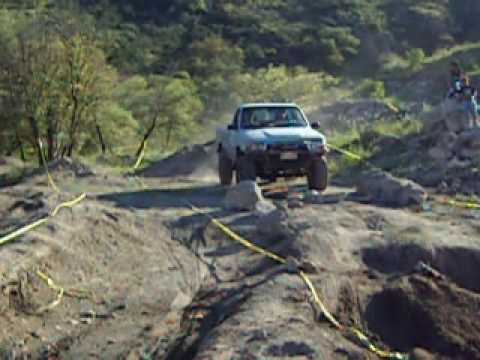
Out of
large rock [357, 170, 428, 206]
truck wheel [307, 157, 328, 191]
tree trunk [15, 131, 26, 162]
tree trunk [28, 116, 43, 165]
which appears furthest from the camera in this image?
tree trunk [15, 131, 26, 162]

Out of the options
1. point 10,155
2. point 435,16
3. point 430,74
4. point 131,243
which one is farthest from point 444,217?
point 435,16

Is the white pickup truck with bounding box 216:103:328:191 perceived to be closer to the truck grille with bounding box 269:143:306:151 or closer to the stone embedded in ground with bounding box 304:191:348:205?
the truck grille with bounding box 269:143:306:151

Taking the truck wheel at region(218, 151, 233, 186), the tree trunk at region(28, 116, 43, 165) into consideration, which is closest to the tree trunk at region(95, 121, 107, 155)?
the tree trunk at region(28, 116, 43, 165)

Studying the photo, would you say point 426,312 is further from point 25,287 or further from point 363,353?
point 25,287

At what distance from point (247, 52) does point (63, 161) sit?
37.4m

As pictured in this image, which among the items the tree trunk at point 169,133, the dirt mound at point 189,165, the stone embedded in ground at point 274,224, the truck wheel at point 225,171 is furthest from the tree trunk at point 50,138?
the stone embedded in ground at point 274,224

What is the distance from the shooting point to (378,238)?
1057 cm

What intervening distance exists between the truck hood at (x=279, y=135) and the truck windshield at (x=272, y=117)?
439 millimetres

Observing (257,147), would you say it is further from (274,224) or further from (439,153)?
(439,153)

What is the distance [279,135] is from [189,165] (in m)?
9.56

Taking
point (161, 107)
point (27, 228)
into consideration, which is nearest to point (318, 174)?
point (27, 228)

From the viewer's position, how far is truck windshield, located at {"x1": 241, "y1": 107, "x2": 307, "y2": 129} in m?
15.4

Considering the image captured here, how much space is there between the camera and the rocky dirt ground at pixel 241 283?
722 centimetres

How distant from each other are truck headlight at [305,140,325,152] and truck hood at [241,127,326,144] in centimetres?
6
